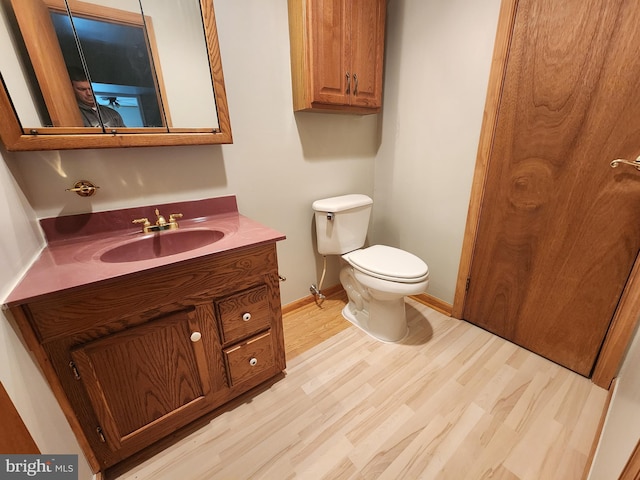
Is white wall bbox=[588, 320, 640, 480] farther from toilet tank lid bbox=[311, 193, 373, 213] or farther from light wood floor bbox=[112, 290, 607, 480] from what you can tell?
toilet tank lid bbox=[311, 193, 373, 213]

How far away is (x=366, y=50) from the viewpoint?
4.61 ft

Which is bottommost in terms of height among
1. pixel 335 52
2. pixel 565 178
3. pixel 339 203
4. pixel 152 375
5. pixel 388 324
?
pixel 388 324

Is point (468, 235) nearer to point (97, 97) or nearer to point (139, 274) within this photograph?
point (139, 274)

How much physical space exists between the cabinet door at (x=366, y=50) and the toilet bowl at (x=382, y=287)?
2.81ft

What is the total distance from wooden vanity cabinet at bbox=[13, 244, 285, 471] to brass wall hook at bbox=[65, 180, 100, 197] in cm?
48

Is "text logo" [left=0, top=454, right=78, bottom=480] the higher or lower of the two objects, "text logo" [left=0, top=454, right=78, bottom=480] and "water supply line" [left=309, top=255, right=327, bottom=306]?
the higher

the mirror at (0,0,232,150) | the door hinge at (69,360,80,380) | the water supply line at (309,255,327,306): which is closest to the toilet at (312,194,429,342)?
the water supply line at (309,255,327,306)

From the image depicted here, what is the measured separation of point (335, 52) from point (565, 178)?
3.86 ft

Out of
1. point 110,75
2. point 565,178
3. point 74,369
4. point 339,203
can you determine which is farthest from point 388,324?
point 110,75

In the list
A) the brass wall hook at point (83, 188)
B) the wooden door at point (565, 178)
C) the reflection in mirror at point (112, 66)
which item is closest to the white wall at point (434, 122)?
the wooden door at point (565, 178)

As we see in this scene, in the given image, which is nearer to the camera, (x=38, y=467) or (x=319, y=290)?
(x=38, y=467)

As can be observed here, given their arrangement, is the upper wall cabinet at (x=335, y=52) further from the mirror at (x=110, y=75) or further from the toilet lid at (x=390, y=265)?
the toilet lid at (x=390, y=265)

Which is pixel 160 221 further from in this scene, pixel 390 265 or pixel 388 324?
pixel 388 324

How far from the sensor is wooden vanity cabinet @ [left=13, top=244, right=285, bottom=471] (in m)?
0.72
